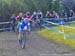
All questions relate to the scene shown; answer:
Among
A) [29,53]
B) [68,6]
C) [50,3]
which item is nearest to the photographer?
[29,53]

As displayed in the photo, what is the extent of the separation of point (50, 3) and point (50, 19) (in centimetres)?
1122

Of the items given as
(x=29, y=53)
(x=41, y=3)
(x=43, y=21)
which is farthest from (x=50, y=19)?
(x=29, y=53)

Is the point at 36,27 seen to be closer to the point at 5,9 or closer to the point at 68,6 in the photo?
the point at 5,9

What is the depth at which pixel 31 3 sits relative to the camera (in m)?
41.5

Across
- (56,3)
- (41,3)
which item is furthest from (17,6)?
(56,3)

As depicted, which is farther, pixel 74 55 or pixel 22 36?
pixel 22 36

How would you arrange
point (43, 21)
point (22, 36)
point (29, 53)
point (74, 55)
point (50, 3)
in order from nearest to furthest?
1. point (74, 55)
2. point (29, 53)
3. point (22, 36)
4. point (43, 21)
5. point (50, 3)

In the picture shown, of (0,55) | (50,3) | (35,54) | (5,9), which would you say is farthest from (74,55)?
(50,3)

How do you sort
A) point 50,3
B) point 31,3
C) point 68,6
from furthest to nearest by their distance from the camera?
point 68,6 → point 50,3 → point 31,3

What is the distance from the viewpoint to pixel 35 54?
15.2 metres

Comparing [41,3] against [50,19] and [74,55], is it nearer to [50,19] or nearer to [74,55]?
[50,19]

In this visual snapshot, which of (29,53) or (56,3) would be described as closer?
(29,53)

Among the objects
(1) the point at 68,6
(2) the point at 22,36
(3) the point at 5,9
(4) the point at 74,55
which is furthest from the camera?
(1) the point at 68,6

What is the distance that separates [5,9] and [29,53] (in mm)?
22251
